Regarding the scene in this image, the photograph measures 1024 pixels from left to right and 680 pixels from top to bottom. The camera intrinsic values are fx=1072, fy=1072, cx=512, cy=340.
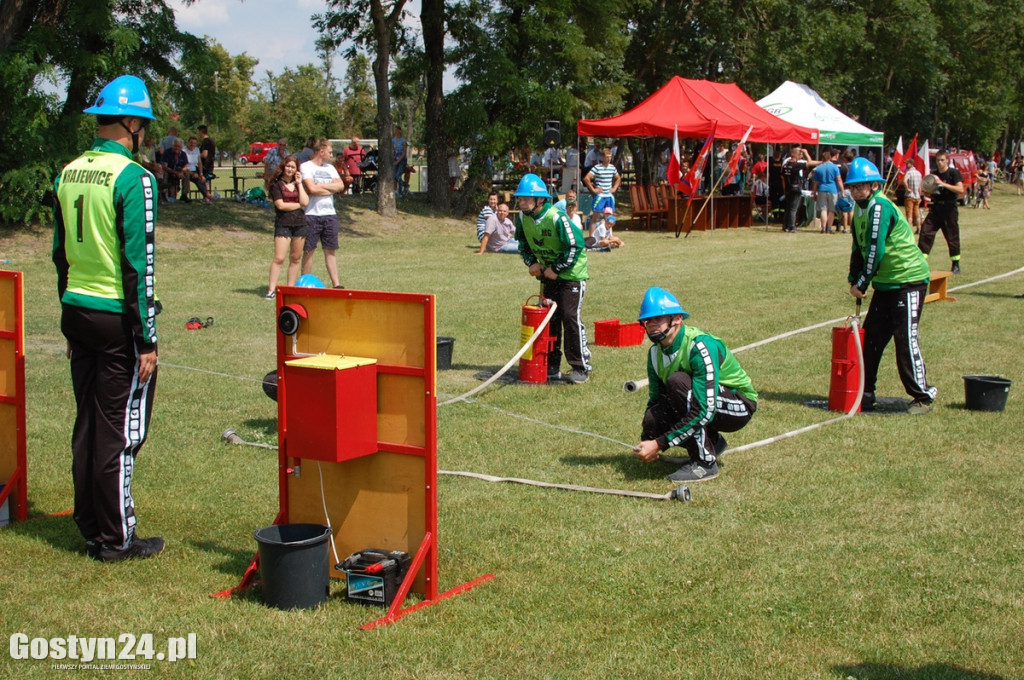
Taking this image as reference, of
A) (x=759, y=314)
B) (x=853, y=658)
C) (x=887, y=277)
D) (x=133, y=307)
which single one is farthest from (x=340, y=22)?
(x=853, y=658)

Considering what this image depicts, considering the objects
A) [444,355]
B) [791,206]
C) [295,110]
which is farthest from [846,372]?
[295,110]

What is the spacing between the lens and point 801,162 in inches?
1100

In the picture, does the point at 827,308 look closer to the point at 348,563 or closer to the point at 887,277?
the point at 887,277

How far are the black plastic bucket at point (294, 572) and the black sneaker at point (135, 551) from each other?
2.94ft

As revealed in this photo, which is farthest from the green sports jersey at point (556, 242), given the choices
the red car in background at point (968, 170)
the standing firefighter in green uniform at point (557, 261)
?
the red car in background at point (968, 170)

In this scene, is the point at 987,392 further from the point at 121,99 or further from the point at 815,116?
the point at 815,116

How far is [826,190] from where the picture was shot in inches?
1105

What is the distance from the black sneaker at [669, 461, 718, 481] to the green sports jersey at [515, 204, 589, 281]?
10.7ft

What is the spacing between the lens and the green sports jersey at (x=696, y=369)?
6.90 metres

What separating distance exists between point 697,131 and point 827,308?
1319 centimetres

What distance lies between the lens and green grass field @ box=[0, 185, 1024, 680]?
14.6ft

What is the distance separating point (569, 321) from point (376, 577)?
18.0ft

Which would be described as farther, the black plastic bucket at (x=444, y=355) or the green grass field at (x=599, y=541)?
the black plastic bucket at (x=444, y=355)

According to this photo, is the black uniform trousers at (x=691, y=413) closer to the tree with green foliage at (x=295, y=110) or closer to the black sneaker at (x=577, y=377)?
the black sneaker at (x=577, y=377)
